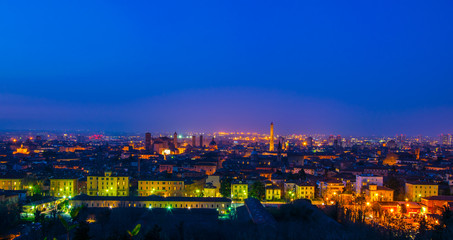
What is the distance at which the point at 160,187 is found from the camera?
14258 mm

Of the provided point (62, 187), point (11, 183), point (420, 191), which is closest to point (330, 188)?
point (420, 191)

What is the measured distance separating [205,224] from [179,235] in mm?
1070

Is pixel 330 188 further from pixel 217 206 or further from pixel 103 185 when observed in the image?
pixel 103 185

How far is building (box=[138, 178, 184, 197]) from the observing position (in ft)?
46.7

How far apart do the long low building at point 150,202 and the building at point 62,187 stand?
2.33 meters

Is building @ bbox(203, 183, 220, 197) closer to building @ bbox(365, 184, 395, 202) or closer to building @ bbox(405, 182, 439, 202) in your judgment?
building @ bbox(365, 184, 395, 202)

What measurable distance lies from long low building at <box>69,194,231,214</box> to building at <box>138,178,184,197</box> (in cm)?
214

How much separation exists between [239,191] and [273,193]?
3.73 ft

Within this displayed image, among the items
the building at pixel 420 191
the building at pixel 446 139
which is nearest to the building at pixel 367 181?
the building at pixel 420 191

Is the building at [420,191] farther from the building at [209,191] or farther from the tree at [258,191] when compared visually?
the building at [209,191]

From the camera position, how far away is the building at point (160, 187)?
14227 mm

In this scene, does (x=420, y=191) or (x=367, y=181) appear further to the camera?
(x=367, y=181)

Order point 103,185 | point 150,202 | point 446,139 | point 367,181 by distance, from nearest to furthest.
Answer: point 150,202, point 103,185, point 367,181, point 446,139

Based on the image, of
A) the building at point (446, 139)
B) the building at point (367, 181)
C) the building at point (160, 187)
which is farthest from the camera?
the building at point (446, 139)
